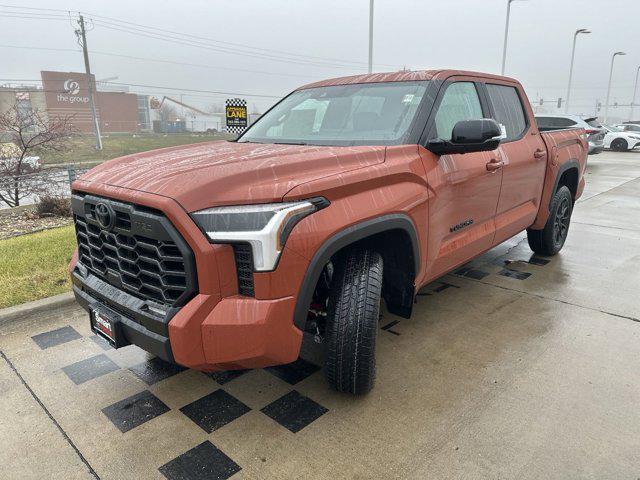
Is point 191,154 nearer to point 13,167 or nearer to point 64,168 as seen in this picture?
point 64,168

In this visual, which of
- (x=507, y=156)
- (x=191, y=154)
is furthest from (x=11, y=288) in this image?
(x=507, y=156)

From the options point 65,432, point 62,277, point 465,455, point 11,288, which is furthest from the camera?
point 62,277

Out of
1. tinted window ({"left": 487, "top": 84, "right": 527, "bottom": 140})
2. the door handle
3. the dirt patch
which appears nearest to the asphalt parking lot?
the door handle

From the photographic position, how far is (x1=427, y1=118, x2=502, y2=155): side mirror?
2.75 metres

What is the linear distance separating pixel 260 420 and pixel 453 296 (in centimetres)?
230

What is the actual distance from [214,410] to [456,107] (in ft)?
8.48

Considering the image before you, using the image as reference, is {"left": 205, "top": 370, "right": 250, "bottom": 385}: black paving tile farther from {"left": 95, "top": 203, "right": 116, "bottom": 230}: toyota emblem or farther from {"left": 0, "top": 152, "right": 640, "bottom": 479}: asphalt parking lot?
{"left": 95, "top": 203, "right": 116, "bottom": 230}: toyota emblem

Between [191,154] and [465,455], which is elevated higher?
[191,154]

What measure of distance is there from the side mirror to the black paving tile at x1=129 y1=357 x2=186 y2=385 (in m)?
2.15

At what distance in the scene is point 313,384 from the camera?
2879 millimetres

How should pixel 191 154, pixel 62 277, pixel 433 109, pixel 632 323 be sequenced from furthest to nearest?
pixel 62 277 < pixel 632 323 < pixel 433 109 < pixel 191 154

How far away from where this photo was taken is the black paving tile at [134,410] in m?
2.56

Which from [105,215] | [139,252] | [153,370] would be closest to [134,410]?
[153,370]

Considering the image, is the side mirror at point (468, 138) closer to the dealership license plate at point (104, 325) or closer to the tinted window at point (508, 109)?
the tinted window at point (508, 109)
